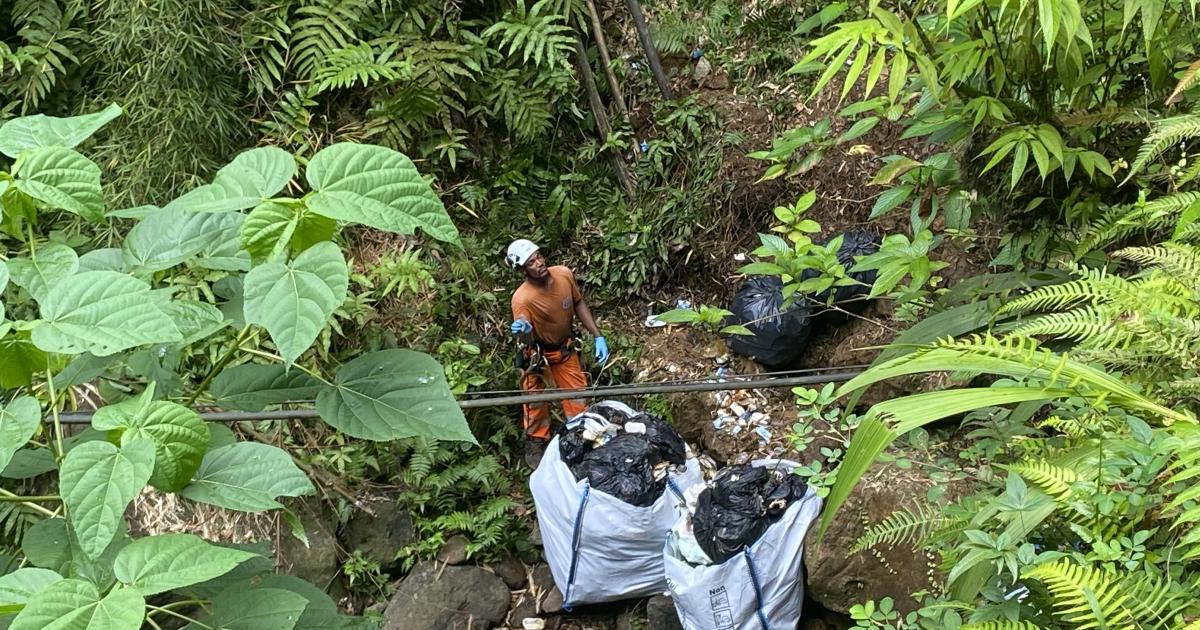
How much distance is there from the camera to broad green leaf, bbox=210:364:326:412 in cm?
120

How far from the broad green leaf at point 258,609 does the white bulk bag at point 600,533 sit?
2532 mm

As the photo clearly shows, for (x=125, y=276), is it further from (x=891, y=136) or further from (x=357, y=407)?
(x=891, y=136)

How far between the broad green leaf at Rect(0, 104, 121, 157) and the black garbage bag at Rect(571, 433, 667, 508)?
2692 millimetres

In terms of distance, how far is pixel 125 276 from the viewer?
3.29 ft

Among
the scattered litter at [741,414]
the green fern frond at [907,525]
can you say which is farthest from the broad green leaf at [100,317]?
the scattered litter at [741,414]

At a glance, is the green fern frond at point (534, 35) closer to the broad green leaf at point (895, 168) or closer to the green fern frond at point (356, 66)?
the green fern frond at point (356, 66)

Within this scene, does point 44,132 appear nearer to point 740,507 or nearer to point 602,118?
point 740,507

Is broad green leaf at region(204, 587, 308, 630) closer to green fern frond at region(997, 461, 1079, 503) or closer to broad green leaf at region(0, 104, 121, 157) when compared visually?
broad green leaf at region(0, 104, 121, 157)

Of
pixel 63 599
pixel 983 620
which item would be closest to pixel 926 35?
pixel 983 620

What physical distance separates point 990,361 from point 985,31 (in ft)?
4.23

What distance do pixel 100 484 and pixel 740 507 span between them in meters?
2.56

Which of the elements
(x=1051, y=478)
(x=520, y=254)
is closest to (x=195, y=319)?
(x=1051, y=478)

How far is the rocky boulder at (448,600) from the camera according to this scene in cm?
390

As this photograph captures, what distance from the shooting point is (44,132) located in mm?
1160
